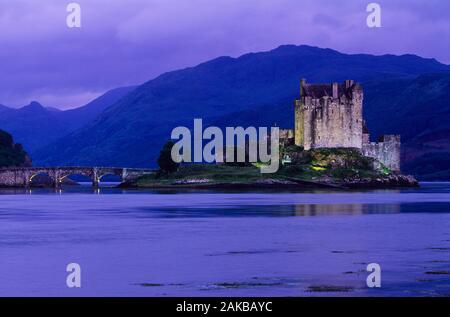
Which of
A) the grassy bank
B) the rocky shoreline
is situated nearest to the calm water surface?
the rocky shoreline

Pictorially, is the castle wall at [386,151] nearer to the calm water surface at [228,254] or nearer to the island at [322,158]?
the island at [322,158]

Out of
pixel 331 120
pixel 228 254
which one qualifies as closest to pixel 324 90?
pixel 331 120

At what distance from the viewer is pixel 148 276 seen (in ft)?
140

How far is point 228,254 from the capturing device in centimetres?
5244

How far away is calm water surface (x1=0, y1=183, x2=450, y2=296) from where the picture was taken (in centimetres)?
3909

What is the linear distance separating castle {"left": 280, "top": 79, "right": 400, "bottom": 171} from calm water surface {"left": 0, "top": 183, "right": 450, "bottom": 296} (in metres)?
96.5

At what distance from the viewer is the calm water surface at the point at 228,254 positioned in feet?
128

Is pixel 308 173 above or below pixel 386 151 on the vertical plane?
below

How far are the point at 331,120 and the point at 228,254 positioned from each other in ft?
445

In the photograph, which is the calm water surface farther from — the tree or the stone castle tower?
the tree

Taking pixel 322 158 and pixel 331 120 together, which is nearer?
pixel 322 158

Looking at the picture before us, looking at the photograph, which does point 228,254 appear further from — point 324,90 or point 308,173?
point 324,90
